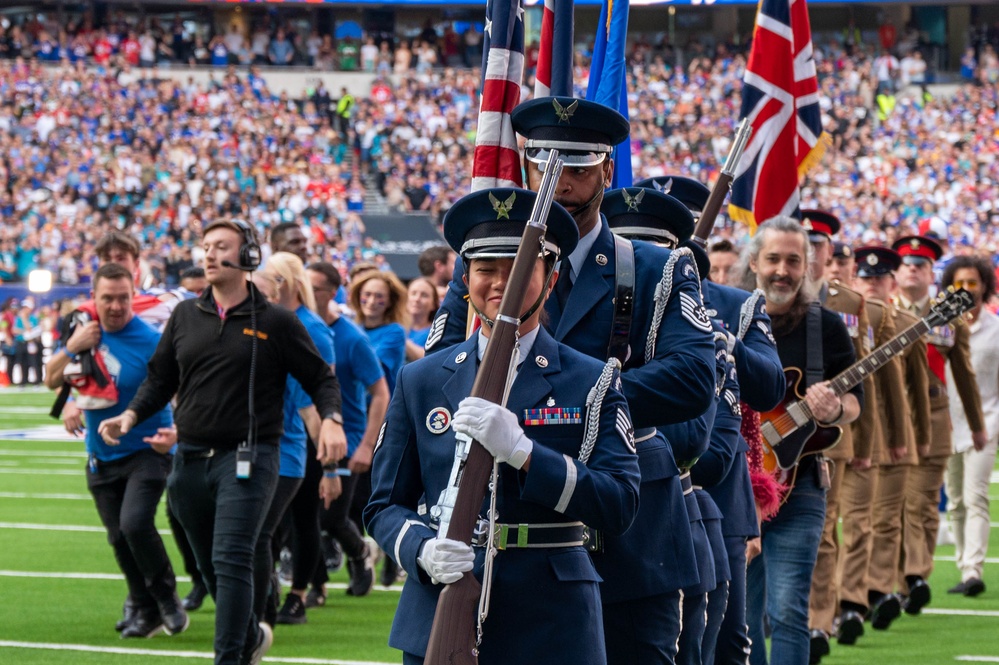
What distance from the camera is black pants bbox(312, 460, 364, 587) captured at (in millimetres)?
10164

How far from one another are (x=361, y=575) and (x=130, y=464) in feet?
6.85

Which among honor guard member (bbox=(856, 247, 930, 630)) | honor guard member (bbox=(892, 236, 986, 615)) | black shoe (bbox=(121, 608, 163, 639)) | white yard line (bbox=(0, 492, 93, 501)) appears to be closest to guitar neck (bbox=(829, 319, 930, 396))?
honor guard member (bbox=(856, 247, 930, 630))

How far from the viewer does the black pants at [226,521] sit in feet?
22.8

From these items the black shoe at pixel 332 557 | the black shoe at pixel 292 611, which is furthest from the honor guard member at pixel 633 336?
the black shoe at pixel 332 557

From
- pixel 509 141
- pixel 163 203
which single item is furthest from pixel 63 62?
pixel 509 141

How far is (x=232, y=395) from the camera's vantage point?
24.6ft

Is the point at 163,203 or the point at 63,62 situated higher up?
the point at 63,62

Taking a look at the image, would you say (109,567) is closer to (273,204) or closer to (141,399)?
(141,399)

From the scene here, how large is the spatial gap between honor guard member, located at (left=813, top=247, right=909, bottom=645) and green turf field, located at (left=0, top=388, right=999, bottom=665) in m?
0.23

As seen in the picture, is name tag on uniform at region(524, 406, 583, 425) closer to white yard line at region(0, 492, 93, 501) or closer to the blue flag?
the blue flag

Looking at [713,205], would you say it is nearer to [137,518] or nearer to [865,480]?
[865,480]

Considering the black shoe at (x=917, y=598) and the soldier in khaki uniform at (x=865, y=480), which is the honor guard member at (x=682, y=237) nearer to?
the soldier in khaki uniform at (x=865, y=480)

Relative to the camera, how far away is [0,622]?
9328 millimetres

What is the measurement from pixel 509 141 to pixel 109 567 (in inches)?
291
